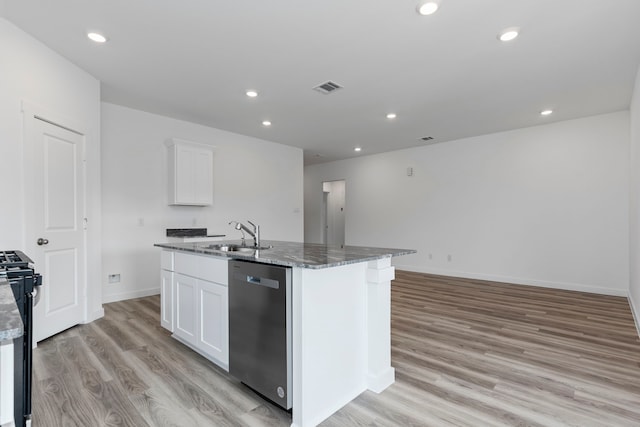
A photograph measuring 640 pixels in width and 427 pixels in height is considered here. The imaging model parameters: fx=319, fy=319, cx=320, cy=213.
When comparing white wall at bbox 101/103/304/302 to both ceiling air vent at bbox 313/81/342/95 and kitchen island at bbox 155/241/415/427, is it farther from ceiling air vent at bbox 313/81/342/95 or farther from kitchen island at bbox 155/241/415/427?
ceiling air vent at bbox 313/81/342/95

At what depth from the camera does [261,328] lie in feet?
6.21

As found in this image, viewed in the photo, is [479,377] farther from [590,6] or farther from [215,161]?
[215,161]

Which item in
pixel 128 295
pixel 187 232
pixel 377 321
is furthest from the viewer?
pixel 187 232

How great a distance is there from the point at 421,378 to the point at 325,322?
96 cm

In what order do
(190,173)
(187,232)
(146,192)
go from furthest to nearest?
(187,232), (190,173), (146,192)

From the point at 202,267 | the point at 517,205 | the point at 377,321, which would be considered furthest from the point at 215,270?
the point at 517,205

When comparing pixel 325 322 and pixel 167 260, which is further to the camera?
pixel 167 260

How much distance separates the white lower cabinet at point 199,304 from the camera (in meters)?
2.21

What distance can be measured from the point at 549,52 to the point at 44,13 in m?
4.12

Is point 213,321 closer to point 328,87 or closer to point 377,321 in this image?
point 377,321

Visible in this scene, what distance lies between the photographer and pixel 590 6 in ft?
7.36

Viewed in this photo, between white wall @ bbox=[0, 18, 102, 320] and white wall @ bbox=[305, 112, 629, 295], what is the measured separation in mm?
5553

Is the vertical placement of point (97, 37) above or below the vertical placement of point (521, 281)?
above

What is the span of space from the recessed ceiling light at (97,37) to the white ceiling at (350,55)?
0.05m
